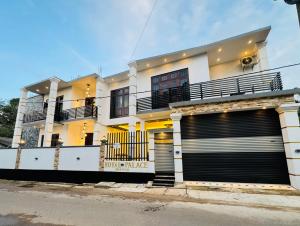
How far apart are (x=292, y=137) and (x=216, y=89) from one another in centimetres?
458

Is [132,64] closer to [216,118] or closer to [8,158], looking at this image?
[216,118]

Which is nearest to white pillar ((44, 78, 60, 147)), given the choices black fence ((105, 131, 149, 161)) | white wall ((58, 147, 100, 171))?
white wall ((58, 147, 100, 171))

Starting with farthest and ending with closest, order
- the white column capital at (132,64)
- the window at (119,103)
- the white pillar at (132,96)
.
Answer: the window at (119,103), the white column capital at (132,64), the white pillar at (132,96)

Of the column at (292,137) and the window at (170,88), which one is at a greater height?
the window at (170,88)

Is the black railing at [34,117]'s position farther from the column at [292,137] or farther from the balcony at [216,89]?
the column at [292,137]

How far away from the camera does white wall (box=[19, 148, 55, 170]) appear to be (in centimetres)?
1112

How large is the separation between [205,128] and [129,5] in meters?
9.24

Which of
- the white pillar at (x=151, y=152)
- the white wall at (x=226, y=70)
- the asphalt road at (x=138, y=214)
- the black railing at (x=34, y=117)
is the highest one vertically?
the white wall at (x=226, y=70)

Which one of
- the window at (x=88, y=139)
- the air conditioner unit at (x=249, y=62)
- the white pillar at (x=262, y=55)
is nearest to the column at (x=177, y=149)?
the air conditioner unit at (x=249, y=62)

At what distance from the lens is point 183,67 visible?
12664 mm

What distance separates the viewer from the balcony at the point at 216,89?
374 inches

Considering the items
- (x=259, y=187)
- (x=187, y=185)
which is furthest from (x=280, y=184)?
(x=187, y=185)

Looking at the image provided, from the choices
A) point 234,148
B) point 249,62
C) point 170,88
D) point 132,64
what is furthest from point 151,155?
point 249,62

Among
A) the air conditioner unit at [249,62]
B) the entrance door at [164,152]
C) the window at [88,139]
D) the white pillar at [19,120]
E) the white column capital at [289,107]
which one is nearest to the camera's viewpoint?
the white column capital at [289,107]
